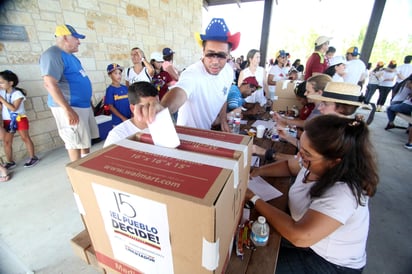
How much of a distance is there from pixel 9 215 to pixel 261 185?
2.65 meters

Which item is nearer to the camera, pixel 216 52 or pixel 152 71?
pixel 216 52

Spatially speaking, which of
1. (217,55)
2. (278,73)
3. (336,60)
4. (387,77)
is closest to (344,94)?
(217,55)

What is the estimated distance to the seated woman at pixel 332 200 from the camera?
2.74ft

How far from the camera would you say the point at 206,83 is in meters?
1.59

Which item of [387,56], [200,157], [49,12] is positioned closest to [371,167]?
[200,157]

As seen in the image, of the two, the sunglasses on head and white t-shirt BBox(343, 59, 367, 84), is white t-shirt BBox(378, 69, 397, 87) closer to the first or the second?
white t-shirt BBox(343, 59, 367, 84)

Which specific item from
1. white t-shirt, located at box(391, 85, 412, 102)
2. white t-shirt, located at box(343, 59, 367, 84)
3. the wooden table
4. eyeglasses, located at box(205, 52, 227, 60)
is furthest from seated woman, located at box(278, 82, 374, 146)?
white t-shirt, located at box(391, 85, 412, 102)

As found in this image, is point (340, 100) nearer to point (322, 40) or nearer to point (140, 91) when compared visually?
point (140, 91)

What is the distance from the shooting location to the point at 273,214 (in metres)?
0.92

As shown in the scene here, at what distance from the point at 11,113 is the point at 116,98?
1.39 metres

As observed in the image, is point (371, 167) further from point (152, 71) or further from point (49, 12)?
point (49, 12)

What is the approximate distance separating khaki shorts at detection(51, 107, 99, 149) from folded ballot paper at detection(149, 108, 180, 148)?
225 centimetres

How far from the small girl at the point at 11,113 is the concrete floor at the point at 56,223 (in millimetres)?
293

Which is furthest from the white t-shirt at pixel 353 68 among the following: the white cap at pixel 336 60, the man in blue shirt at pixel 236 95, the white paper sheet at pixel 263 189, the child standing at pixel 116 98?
the child standing at pixel 116 98
